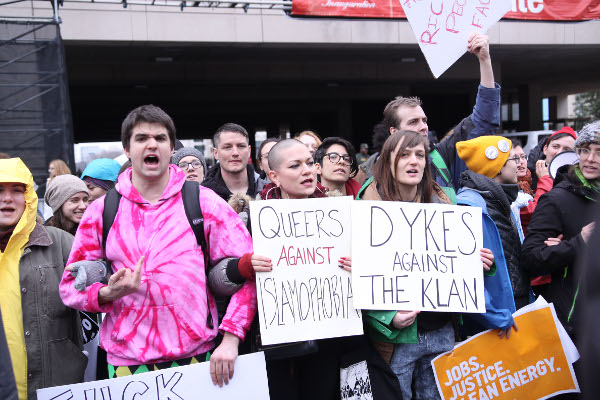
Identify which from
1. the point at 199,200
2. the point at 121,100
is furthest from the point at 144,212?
the point at 121,100

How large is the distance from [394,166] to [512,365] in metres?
1.31

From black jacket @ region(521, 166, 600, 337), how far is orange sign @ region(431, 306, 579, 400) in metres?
0.26

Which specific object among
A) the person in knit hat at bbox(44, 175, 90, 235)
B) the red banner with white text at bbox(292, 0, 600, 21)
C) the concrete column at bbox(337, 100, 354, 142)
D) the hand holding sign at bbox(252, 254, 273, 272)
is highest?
the red banner with white text at bbox(292, 0, 600, 21)

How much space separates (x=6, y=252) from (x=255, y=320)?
4.22ft

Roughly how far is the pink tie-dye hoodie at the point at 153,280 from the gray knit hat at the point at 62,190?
1.54 metres

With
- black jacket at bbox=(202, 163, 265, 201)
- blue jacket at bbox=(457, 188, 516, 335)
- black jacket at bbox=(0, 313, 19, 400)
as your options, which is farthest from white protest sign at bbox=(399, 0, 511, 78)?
black jacket at bbox=(0, 313, 19, 400)

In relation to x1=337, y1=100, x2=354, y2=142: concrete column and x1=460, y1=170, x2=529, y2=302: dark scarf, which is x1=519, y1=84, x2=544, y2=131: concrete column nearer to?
x1=337, y1=100, x2=354, y2=142: concrete column

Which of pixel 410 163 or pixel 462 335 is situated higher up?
pixel 410 163

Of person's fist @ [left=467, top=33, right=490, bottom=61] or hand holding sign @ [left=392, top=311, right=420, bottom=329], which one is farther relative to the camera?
person's fist @ [left=467, top=33, right=490, bottom=61]

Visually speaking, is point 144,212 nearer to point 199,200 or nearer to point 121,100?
point 199,200

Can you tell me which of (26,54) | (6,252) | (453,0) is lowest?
(6,252)

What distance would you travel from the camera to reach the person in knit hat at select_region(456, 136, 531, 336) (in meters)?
3.12

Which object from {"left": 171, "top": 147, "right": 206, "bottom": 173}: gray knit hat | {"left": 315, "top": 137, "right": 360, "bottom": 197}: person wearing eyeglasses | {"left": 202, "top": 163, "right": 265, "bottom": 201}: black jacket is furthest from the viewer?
{"left": 171, "top": 147, "right": 206, "bottom": 173}: gray knit hat

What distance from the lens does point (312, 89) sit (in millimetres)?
21094
